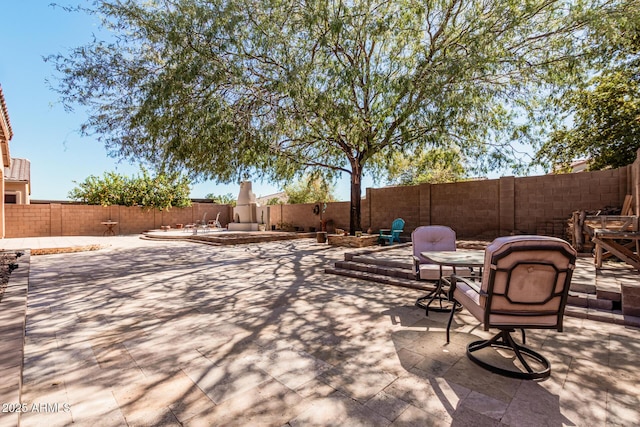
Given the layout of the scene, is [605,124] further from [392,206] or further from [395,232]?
[395,232]

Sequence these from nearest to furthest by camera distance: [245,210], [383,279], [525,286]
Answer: [525,286] < [383,279] < [245,210]

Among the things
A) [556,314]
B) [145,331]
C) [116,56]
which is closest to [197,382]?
[145,331]

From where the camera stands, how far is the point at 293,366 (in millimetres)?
2230

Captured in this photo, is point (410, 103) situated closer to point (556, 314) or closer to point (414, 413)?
point (556, 314)

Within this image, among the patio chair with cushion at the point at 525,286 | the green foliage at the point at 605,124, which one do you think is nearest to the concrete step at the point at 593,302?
the patio chair with cushion at the point at 525,286

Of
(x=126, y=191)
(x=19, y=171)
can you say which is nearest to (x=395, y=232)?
(x=126, y=191)

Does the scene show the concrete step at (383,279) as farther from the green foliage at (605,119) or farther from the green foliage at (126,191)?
the green foliage at (126,191)

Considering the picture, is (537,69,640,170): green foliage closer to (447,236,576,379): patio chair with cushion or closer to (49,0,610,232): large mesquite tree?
(49,0,610,232): large mesquite tree

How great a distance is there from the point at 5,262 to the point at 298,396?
289 inches

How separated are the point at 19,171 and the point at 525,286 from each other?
2666 cm

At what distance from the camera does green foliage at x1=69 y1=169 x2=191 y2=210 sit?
53.8 ft

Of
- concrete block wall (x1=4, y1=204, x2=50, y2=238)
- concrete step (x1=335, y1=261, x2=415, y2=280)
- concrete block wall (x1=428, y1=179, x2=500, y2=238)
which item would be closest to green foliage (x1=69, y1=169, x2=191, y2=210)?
concrete block wall (x1=4, y1=204, x2=50, y2=238)

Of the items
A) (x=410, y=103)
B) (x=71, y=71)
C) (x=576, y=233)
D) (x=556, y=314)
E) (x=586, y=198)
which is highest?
(x=71, y=71)

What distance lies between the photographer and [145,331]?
2912 mm
